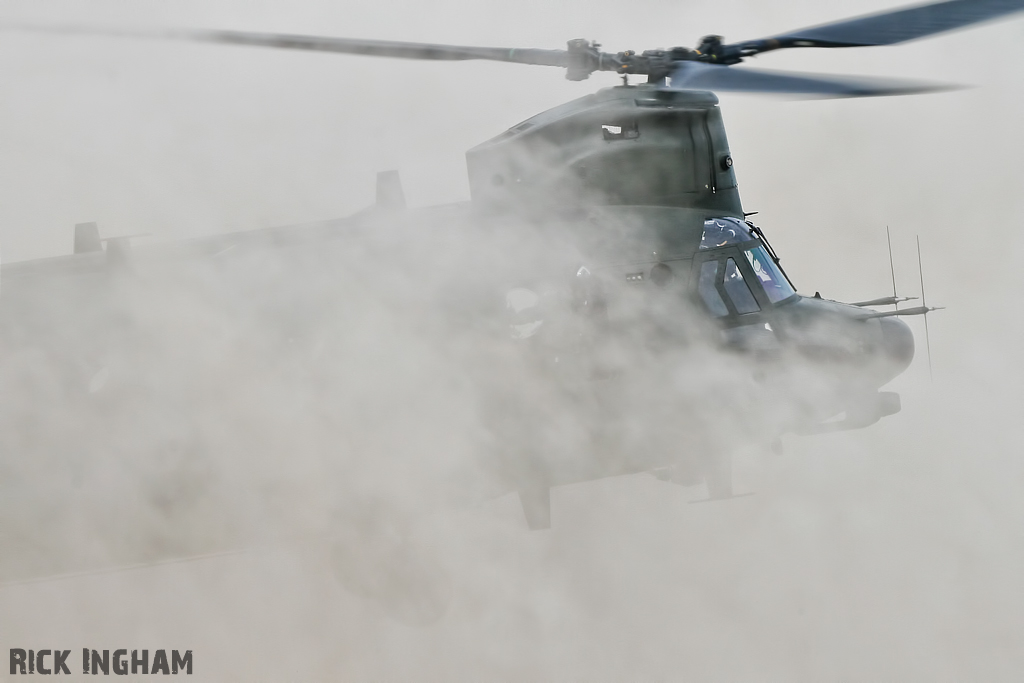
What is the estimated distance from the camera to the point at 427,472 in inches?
159

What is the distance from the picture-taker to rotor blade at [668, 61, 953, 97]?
2.71 meters

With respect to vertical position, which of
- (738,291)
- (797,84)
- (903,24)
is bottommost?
(738,291)

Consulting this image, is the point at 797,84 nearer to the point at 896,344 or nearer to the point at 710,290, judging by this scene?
the point at 710,290

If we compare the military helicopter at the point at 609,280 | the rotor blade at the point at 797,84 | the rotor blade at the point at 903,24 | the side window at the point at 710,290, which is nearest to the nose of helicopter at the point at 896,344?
the military helicopter at the point at 609,280

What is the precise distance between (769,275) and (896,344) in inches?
27.7

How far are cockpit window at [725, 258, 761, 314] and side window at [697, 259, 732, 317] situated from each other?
64mm

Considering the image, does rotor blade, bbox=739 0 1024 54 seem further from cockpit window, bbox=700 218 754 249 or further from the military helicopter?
cockpit window, bbox=700 218 754 249

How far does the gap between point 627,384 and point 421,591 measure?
179 cm

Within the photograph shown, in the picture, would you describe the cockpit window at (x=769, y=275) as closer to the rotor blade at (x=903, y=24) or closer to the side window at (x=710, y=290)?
the side window at (x=710, y=290)

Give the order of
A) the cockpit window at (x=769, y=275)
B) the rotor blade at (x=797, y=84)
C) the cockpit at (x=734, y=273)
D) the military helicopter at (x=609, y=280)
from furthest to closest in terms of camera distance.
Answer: the cockpit window at (x=769, y=275) < the cockpit at (x=734, y=273) < the military helicopter at (x=609, y=280) < the rotor blade at (x=797, y=84)

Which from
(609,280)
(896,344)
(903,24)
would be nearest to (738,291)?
(609,280)

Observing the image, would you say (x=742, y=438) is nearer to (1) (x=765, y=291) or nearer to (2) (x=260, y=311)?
(1) (x=765, y=291)

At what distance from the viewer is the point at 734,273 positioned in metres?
4.01

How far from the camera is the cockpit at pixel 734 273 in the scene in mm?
3943
